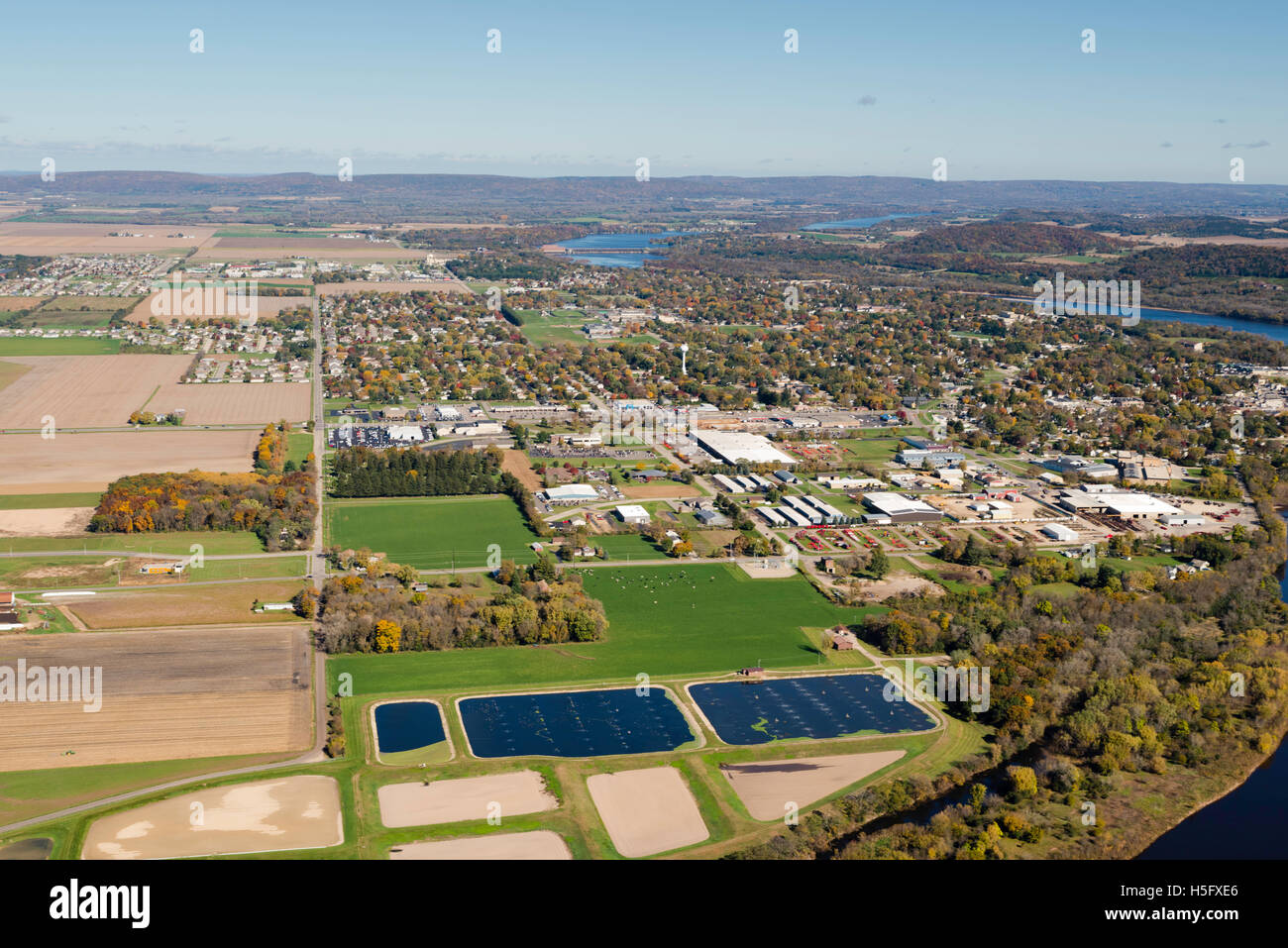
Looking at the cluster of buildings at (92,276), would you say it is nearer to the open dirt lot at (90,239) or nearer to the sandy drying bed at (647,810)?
the open dirt lot at (90,239)

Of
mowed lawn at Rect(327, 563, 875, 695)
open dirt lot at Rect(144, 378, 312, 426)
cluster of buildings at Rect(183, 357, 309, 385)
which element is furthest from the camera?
cluster of buildings at Rect(183, 357, 309, 385)

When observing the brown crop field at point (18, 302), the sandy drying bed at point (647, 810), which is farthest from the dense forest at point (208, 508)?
the brown crop field at point (18, 302)

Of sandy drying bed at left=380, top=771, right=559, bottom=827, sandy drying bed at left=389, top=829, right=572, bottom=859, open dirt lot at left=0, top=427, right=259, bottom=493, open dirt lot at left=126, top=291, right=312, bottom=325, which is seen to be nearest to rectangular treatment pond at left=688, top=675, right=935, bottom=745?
sandy drying bed at left=380, top=771, right=559, bottom=827

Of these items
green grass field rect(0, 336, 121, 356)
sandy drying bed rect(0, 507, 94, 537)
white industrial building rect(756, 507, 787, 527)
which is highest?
green grass field rect(0, 336, 121, 356)

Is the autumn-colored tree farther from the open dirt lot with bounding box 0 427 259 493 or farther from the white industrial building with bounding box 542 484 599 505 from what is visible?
the open dirt lot with bounding box 0 427 259 493

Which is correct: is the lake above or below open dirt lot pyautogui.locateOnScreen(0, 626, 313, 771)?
below

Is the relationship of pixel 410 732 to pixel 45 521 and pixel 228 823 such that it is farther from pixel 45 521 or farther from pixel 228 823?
pixel 45 521

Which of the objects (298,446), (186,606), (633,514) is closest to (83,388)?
(298,446)
